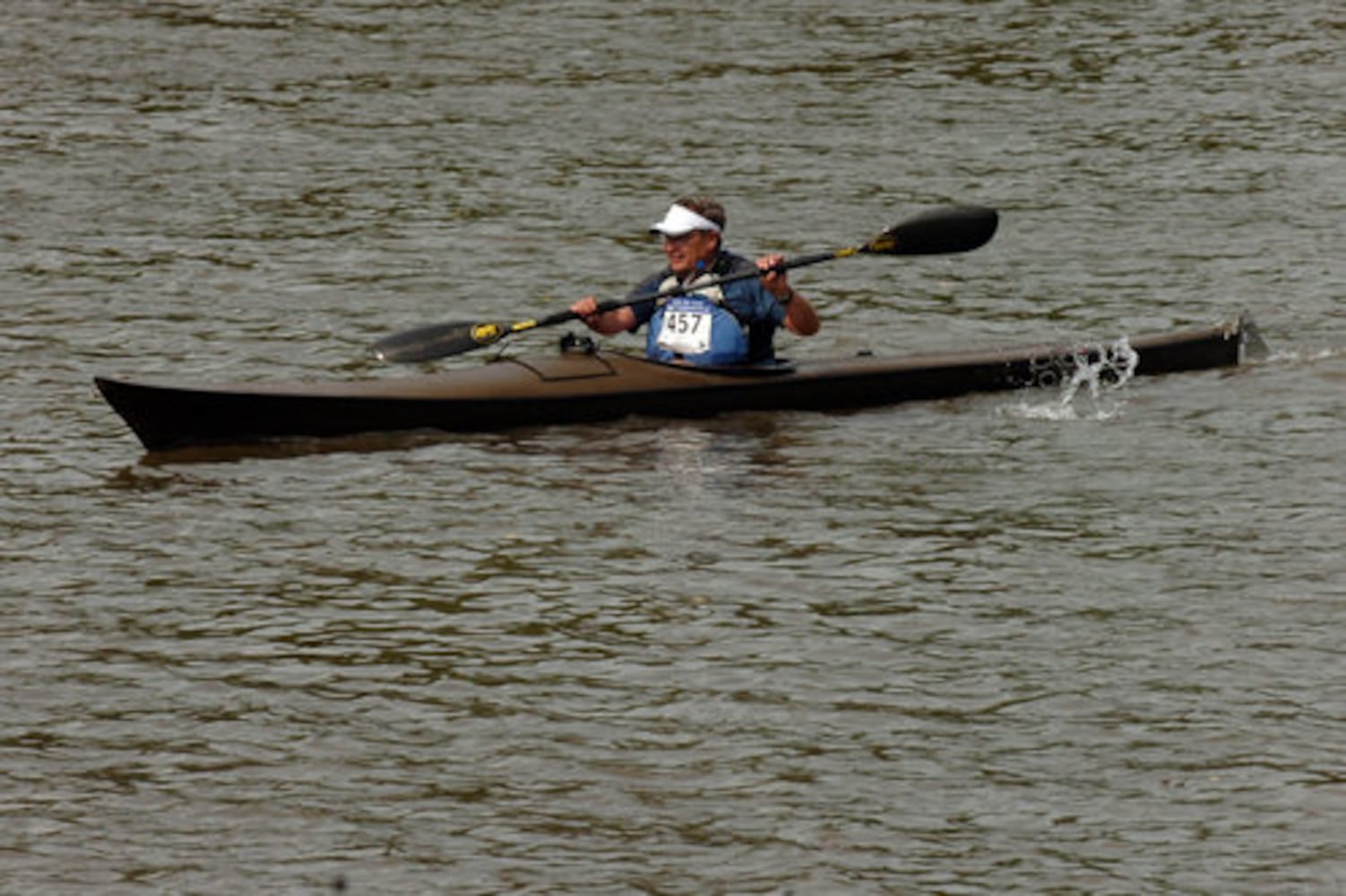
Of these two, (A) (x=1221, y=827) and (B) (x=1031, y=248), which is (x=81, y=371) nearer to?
(B) (x=1031, y=248)

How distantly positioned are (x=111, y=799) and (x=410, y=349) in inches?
213

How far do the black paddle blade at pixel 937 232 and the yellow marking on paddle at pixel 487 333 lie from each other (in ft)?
6.63

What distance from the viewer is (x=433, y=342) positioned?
1411 cm

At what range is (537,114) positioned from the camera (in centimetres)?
2284

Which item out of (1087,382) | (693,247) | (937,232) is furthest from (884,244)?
(693,247)

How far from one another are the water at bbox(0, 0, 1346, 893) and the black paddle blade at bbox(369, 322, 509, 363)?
566 millimetres

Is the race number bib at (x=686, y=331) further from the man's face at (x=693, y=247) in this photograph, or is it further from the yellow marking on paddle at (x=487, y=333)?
the yellow marking on paddle at (x=487, y=333)

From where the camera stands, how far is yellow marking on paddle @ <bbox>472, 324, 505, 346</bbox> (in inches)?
549

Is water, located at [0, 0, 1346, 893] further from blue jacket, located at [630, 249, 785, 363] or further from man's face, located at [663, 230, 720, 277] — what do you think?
man's face, located at [663, 230, 720, 277]

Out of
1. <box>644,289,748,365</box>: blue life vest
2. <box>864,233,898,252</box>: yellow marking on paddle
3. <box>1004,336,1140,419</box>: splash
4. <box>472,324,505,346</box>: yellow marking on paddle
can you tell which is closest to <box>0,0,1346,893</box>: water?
<box>1004,336,1140,419</box>: splash

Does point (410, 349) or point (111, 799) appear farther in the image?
point (410, 349)

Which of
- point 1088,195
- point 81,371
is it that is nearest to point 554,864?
point 81,371

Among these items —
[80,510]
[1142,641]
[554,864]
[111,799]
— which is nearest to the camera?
[554,864]

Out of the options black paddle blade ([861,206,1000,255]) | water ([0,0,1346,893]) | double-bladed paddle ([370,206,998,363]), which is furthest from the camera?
black paddle blade ([861,206,1000,255])
